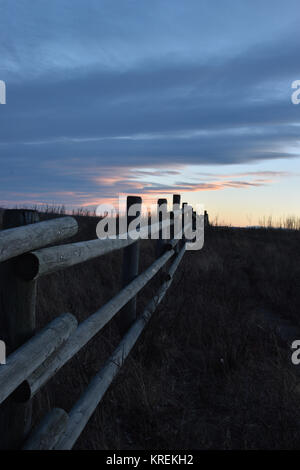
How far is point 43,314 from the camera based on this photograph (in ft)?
15.6

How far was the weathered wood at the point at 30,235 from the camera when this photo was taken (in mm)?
1710

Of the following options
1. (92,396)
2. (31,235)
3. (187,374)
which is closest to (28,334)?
(31,235)

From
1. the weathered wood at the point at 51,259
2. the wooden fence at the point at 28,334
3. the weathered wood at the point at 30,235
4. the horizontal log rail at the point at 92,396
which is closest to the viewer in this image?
the weathered wood at the point at 30,235

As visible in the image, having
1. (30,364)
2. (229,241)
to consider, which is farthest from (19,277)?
(229,241)

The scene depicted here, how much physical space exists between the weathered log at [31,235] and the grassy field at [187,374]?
1361mm

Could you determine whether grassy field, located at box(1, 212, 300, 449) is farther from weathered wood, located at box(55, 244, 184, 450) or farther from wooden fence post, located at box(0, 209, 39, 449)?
wooden fence post, located at box(0, 209, 39, 449)

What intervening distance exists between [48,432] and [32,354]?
46cm

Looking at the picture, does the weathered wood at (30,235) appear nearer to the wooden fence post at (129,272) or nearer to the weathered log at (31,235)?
the weathered log at (31,235)

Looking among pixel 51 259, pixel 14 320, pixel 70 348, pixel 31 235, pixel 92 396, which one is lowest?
pixel 92 396

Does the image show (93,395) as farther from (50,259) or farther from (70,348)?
(50,259)

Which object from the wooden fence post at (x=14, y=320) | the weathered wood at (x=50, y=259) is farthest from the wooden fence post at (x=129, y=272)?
the wooden fence post at (x=14, y=320)

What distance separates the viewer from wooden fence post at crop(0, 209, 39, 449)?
2064mm

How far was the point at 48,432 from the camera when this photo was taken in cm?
211
